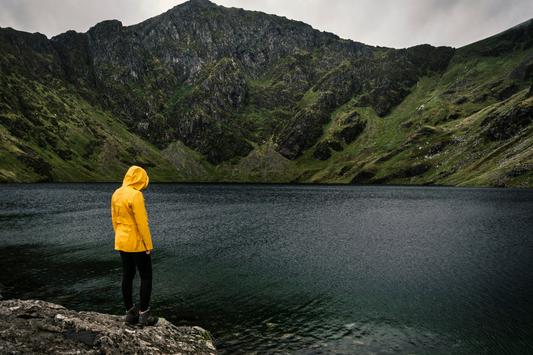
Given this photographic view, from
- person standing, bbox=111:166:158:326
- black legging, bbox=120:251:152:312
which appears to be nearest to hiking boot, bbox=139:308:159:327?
person standing, bbox=111:166:158:326

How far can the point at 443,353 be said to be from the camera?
1367cm

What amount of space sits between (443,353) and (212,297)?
14.7 meters

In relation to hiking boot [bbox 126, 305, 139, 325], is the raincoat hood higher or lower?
higher

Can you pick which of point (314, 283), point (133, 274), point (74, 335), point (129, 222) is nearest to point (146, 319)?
point (133, 274)

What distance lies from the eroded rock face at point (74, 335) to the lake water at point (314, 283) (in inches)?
173

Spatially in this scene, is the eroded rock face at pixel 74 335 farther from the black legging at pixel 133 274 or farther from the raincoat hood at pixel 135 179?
the raincoat hood at pixel 135 179

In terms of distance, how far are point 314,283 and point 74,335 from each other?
750 inches

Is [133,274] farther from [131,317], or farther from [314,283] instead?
[314,283]

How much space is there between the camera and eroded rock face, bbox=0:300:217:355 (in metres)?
7.00

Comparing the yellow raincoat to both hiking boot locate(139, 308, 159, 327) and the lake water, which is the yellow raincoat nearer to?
hiking boot locate(139, 308, 159, 327)

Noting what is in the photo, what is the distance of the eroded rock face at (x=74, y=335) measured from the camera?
7004 millimetres

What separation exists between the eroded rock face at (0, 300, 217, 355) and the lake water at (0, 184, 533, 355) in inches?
173

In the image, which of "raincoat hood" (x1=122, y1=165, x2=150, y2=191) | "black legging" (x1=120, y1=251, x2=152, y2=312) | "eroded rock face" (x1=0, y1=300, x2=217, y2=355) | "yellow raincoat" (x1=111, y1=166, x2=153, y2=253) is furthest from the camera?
"raincoat hood" (x1=122, y1=165, x2=150, y2=191)

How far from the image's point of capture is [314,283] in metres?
23.4
